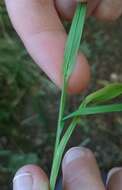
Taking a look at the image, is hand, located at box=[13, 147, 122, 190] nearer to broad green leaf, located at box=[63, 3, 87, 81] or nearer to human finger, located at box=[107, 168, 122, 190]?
human finger, located at box=[107, 168, 122, 190]

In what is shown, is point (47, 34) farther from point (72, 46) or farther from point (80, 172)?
Answer: point (80, 172)

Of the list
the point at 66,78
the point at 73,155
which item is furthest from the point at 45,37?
the point at 73,155

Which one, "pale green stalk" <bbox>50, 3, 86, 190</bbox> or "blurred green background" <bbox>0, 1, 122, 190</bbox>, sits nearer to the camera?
"pale green stalk" <bbox>50, 3, 86, 190</bbox>

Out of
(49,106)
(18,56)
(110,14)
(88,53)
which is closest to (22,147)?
(49,106)

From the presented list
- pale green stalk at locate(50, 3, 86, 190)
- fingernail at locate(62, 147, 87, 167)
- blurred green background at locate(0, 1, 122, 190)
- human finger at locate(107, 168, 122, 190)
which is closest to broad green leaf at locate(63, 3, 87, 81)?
pale green stalk at locate(50, 3, 86, 190)

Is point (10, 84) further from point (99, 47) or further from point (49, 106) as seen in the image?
point (99, 47)

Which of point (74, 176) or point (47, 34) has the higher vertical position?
point (47, 34)
